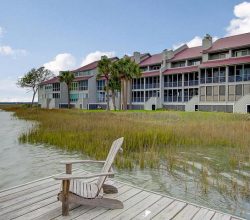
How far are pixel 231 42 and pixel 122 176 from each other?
3976cm

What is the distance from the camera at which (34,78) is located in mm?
81750

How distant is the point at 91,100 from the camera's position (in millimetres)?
62500

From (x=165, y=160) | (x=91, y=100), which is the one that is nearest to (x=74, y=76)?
(x=91, y=100)

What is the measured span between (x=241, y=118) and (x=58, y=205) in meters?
22.7

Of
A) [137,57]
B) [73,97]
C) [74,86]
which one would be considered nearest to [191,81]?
[137,57]

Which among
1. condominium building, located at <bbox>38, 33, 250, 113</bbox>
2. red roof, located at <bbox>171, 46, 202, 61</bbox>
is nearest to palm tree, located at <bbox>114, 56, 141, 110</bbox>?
condominium building, located at <bbox>38, 33, 250, 113</bbox>

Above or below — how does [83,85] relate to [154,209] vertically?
above

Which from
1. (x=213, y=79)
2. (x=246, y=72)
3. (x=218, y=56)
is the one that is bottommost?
(x=213, y=79)

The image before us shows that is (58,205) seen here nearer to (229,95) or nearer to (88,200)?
(88,200)

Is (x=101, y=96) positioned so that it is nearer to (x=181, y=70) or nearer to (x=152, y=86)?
(x=152, y=86)

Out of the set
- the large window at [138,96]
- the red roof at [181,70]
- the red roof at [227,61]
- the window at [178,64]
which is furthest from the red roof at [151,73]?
the red roof at [227,61]

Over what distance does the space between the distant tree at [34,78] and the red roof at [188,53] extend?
4959 centimetres

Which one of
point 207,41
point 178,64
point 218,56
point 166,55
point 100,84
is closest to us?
point 218,56

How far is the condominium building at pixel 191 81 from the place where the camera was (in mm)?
37500
